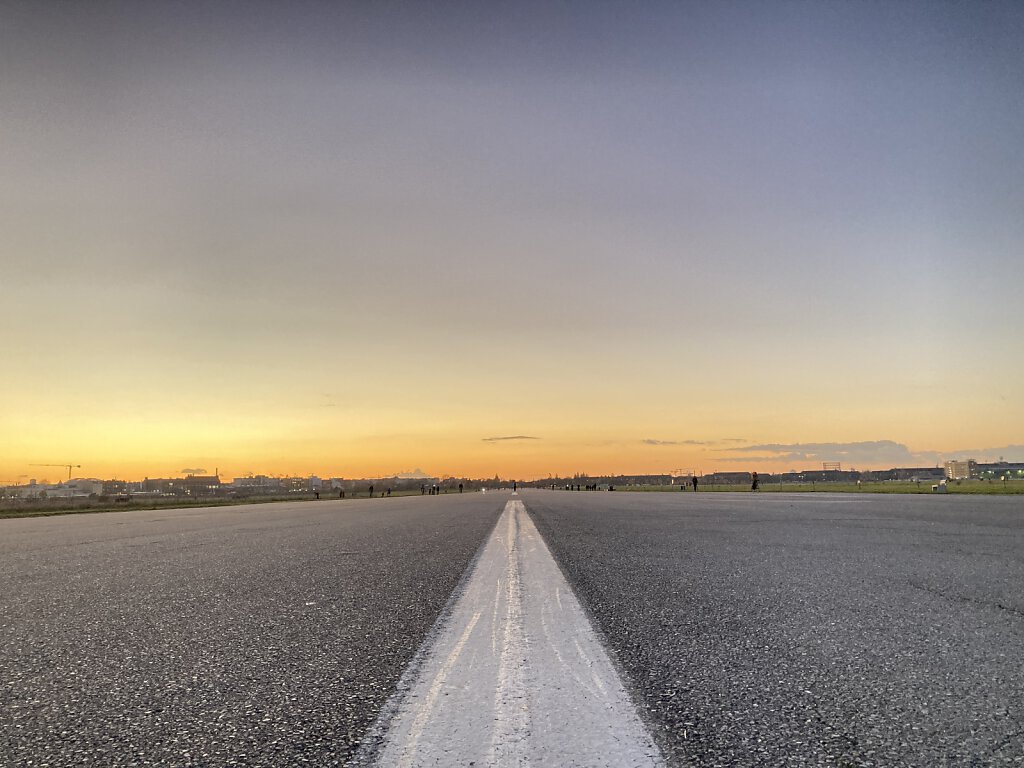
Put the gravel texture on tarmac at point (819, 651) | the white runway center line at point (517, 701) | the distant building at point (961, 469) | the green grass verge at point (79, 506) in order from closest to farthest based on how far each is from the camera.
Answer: the white runway center line at point (517, 701) → the gravel texture on tarmac at point (819, 651) → the green grass verge at point (79, 506) → the distant building at point (961, 469)

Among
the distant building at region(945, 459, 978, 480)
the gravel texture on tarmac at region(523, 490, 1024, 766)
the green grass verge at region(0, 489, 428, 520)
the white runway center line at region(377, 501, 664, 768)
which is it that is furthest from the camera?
the distant building at region(945, 459, 978, 480)

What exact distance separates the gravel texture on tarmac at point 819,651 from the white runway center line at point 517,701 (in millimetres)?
173

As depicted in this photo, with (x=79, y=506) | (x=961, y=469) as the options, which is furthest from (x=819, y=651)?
(x=961, y=469)

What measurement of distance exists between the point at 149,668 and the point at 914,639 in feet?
14.1

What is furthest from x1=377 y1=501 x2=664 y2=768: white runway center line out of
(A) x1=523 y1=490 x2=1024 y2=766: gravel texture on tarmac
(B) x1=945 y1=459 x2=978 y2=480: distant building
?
(B) x1=945 y1=459 x2=978 y2=480: distant building

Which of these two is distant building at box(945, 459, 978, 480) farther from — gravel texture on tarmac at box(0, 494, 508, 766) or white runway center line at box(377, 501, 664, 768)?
white runway center line at box(377, 501, 664, 768)

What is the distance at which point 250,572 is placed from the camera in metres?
7.51

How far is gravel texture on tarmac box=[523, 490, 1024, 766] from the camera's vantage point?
2438 mm

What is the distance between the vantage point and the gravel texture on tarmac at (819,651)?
2438 mm

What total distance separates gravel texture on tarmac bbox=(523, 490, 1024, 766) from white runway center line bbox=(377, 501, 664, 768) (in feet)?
0.57

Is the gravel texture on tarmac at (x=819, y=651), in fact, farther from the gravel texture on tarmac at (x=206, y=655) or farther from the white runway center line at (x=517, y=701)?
the gravel texture on tarmac at (x=206, y=655)

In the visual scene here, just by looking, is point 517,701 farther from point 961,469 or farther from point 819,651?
point 961,469

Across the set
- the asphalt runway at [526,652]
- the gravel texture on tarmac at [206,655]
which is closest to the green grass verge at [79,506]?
the gravel texture on tarmac at [206,655]

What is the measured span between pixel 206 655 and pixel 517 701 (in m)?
1.96
